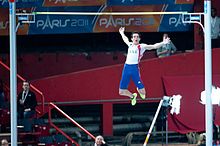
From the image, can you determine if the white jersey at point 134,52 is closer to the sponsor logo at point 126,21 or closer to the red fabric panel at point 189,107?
the red fabric panel at point 189,107

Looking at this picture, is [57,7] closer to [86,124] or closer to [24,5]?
[24,5]

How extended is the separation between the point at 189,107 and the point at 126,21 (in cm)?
300

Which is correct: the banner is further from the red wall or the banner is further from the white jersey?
the white jersey

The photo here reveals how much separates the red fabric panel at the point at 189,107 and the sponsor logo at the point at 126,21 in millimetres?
1954

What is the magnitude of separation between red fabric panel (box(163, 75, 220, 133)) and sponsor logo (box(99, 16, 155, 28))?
1.95 m

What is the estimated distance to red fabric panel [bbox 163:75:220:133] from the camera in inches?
1064

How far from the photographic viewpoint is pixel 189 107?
27125 millimetres

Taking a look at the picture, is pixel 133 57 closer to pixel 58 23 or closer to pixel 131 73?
pixel 131 73

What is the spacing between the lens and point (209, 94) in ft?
69.0

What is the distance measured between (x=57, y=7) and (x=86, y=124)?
11.4 feet

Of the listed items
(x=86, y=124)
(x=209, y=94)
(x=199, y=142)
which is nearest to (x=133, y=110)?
(x=86, y=124)

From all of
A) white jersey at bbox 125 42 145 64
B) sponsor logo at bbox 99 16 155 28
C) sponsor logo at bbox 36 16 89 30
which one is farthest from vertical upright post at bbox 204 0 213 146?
sponsor logo at bbox 36 16 89 30

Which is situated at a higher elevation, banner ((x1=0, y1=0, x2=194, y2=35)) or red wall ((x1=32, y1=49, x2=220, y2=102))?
banner ((x1=0, y1=0, x2=194, y2=35))

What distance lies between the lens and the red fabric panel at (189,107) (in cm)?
2702
